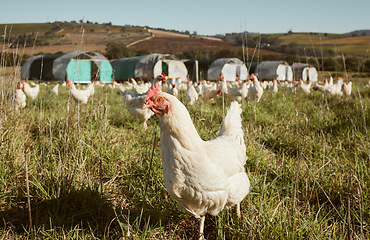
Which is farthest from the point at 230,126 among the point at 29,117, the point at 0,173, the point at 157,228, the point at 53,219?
the point at 29,117

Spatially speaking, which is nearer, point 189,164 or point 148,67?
point 189,164

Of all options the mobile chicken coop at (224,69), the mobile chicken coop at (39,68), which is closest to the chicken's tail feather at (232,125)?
the mobile chicken coop at (224,69)

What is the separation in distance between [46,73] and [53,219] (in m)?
21.8

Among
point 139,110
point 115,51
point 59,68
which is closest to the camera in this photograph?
point 139,110

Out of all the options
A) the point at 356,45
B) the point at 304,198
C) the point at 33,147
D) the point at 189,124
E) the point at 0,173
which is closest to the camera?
the point at 189,124

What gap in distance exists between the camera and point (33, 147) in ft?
9.29

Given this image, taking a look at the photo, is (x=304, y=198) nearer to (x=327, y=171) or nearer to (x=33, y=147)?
(x=327, y=171)

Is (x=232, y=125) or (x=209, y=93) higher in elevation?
(x=209, y=93)

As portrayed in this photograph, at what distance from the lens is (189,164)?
156 cm

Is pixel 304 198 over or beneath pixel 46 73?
beneath

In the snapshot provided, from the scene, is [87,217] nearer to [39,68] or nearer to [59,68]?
[59,68]

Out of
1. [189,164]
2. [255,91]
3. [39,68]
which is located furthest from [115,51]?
[189,164]

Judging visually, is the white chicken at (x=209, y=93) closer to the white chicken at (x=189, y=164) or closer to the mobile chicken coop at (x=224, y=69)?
the white chicken at (x=189, y=164)

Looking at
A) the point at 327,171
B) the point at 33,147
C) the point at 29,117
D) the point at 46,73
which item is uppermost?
the point at 46,73
